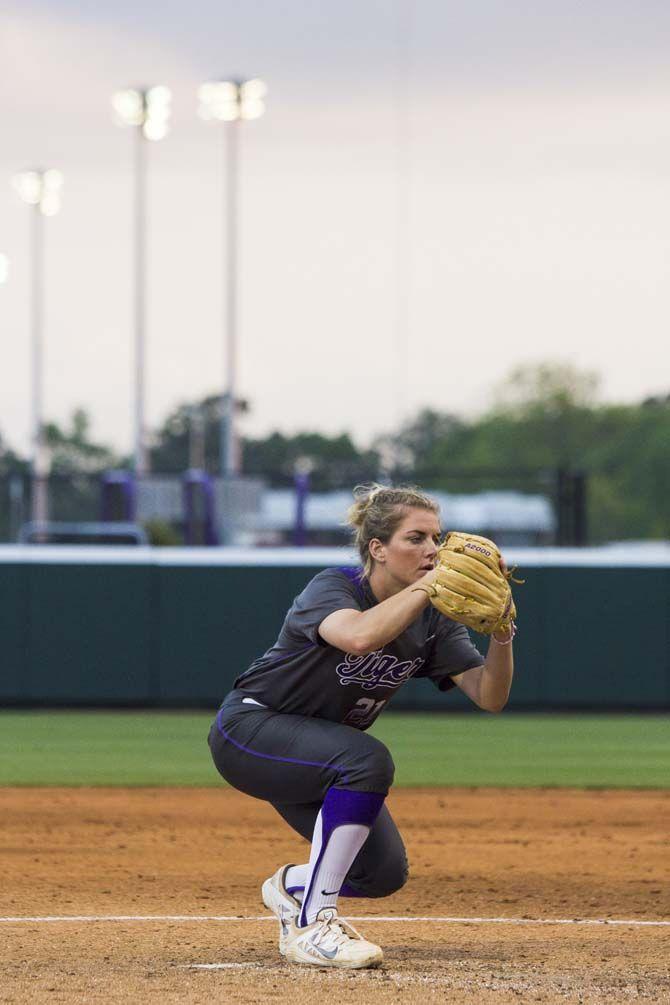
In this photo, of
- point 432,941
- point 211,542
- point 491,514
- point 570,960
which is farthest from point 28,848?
point 491,514

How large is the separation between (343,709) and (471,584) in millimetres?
682

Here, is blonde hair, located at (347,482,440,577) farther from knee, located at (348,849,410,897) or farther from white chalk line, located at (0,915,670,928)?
white chalk line, located at (0,915,670,928)

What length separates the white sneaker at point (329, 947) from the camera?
14.9 feet

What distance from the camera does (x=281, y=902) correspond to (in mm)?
4895

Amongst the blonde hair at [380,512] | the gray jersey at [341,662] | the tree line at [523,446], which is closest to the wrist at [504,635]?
the gray jersey at [341,662]

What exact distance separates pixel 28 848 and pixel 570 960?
3.45 metres

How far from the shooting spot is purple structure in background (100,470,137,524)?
18844 mm

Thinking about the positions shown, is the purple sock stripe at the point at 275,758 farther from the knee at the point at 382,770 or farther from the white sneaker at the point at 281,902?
the white sneaker at the point at 281,902

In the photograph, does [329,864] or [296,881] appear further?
[296,881]

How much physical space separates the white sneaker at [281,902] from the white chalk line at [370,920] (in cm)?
62

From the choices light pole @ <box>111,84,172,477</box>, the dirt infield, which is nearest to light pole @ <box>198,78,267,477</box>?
light pole @ <box>111,84,172,477</box>

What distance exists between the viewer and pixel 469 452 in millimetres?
83938

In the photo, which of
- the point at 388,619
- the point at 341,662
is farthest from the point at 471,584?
the point at 341,662

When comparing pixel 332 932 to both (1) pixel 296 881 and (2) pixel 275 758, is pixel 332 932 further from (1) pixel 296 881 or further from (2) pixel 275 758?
(2) pixel 275 758
